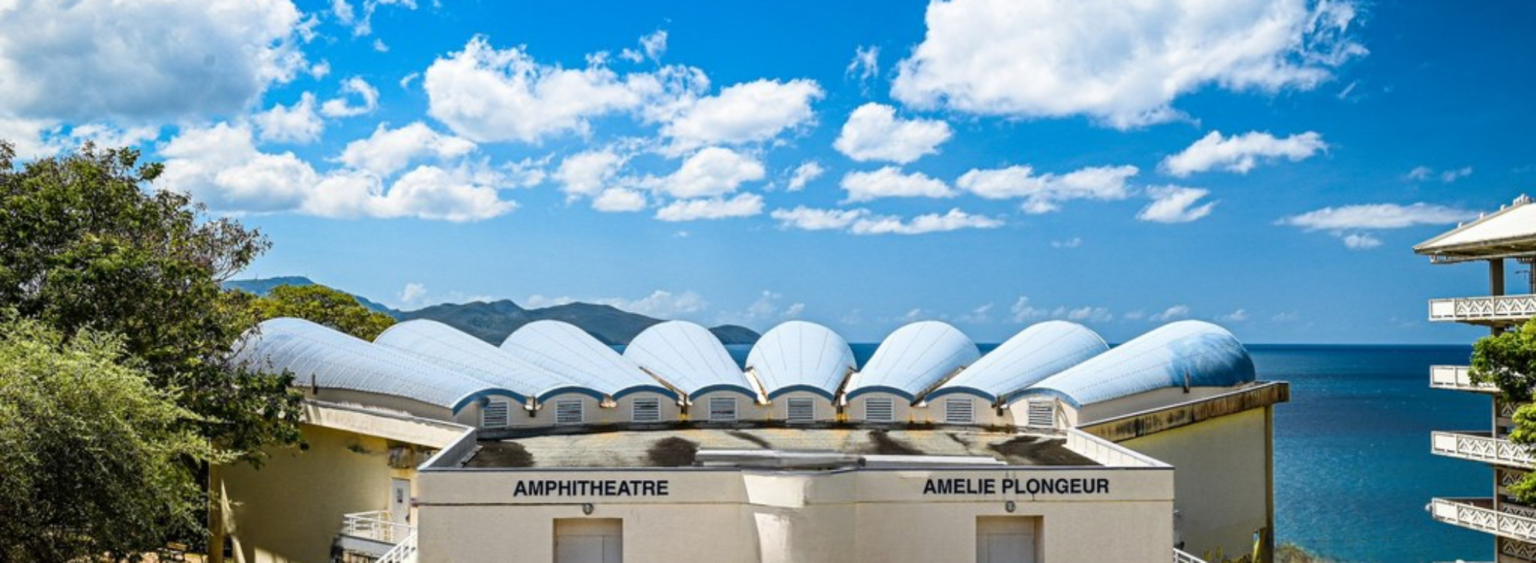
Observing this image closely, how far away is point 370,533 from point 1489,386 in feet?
92.4

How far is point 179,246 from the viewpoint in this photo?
33000 millimetres

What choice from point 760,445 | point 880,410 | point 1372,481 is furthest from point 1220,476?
point 1372,481

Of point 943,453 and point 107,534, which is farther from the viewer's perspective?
point 943,453

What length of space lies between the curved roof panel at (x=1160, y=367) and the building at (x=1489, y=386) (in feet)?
17.8

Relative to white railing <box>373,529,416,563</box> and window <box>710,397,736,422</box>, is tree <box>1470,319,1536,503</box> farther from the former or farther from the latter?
white railing <box>373,529,416,563</box>

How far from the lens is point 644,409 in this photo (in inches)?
1280

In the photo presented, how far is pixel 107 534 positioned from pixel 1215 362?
28037mm

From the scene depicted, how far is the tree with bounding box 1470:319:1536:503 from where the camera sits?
25203 mm

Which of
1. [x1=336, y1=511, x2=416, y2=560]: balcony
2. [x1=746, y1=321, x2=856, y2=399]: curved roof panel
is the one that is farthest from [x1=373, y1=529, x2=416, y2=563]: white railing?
[x1=746, y1=321, x2=856, y2=399]: curved roof panel

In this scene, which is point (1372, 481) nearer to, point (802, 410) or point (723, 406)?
point (802, 410)

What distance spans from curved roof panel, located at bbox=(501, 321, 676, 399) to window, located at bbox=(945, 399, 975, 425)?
7493 millimetres

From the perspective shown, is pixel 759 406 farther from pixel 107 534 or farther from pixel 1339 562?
pixel 1339 562

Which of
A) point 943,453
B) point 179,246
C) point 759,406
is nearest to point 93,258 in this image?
point 179,246

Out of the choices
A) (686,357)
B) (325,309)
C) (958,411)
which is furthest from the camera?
(325,309)
